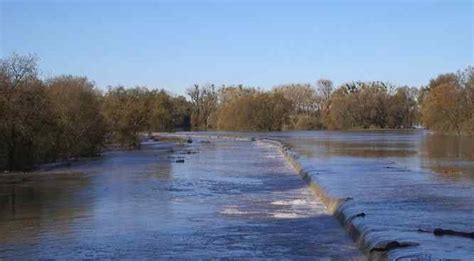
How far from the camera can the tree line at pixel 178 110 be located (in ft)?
106

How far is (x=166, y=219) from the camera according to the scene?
1589cm

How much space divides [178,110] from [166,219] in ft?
424

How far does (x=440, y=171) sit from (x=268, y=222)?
47.1 feet

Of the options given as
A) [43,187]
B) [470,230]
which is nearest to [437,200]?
[470,230]

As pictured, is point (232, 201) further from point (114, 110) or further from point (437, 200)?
point (114, 110)

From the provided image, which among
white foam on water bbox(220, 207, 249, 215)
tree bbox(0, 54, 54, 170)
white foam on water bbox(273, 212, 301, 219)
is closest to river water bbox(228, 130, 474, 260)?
white foam on water bbox(273, 212, 301, 219)

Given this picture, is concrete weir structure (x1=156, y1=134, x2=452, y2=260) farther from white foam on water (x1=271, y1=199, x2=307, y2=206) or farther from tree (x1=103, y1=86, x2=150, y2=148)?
tree (x1=103, y1=86, x2=150, y2=148)

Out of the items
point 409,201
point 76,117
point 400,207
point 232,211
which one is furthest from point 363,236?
point 76,117

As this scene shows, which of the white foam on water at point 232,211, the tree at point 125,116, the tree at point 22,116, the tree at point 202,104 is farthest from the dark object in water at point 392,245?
the tree at point 202,104

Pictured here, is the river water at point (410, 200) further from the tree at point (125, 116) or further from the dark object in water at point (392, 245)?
the tree at point (125, 116)

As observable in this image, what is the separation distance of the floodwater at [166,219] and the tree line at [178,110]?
5.44 m

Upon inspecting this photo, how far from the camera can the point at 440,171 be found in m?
27.0

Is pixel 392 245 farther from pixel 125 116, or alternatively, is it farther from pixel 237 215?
pixel 125 116

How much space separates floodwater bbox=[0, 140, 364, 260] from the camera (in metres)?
12.0
